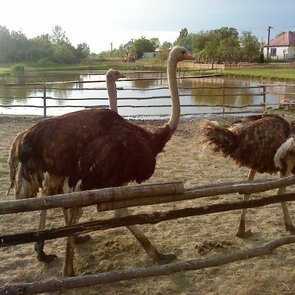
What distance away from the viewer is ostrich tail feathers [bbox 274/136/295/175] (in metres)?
3.42

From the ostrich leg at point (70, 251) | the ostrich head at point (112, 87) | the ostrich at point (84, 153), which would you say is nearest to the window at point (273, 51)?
the ostrich head at point (112, 87)

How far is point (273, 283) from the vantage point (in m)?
3.04

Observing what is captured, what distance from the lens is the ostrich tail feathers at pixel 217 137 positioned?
3482mm

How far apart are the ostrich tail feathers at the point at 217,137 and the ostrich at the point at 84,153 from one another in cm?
55

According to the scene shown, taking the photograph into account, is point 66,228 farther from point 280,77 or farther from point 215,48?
point 215,48

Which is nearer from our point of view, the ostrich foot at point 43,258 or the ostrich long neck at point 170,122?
the ostrich foot at point 43,258

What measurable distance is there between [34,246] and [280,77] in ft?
72.9

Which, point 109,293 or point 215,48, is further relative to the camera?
point 215,48

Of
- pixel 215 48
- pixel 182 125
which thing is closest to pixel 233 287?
pixel 182 125

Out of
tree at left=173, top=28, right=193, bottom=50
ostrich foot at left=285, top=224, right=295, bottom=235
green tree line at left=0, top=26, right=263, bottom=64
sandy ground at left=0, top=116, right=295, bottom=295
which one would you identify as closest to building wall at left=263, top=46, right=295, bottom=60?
green tree line at left=0, top=26, right=263, bottom=64

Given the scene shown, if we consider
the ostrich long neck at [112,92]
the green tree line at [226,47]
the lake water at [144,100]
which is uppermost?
the green tree line at [226,47]

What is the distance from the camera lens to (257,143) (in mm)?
3500

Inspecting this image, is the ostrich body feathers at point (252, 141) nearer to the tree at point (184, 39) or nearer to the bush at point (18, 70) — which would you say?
the bush at point (18, 70)

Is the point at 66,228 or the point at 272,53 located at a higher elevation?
the point at 272,53
